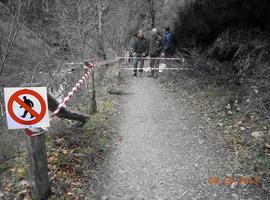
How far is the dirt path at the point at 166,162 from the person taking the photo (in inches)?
154

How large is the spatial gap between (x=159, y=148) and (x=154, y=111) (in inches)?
93.1

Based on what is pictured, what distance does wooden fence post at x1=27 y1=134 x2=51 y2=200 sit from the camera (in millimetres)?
3252

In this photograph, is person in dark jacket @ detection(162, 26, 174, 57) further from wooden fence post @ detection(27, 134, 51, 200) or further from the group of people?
wooden fence post @ detection(27, 134, 51, 200)

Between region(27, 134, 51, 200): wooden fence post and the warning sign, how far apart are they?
0.24m

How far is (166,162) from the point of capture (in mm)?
4742

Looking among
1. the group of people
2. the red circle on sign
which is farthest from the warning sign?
the group of people

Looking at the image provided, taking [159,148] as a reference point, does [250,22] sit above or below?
above

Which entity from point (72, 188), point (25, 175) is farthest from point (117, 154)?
point (25, 175)

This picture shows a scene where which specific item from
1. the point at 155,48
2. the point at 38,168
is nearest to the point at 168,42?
the point at 155,48

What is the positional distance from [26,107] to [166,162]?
8.93ft

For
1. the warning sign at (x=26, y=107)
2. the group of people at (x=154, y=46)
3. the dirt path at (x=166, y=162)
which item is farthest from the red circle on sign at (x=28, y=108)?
the group of people at (x=154, y=46)

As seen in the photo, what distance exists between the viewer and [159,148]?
208 inches

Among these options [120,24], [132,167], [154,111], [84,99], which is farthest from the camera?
[120,24]

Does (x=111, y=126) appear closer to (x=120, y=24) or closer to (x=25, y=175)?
(x=25, y=175)
